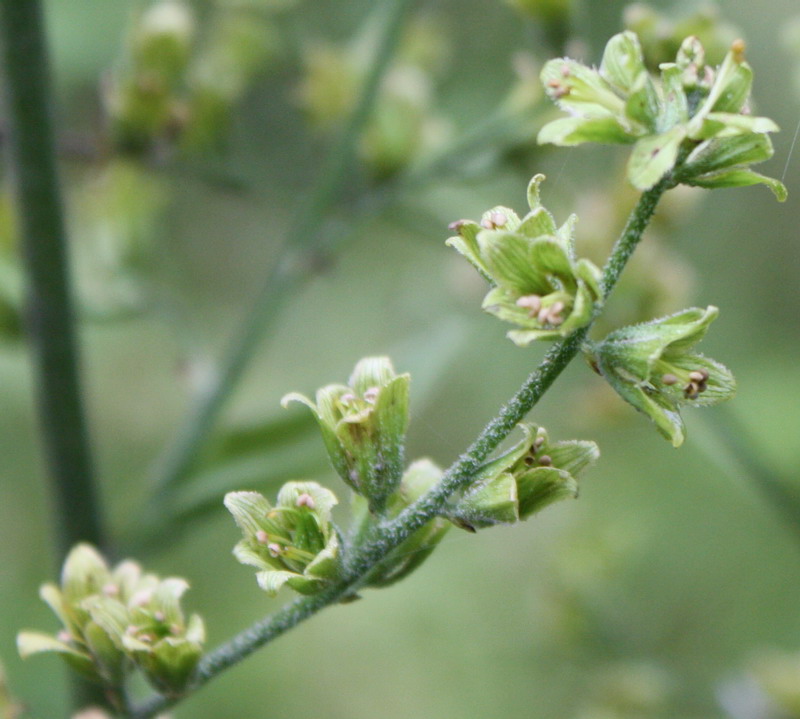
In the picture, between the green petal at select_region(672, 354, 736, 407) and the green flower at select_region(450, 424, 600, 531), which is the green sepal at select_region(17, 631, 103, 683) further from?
the green petal at select_region(672, 354, 736, 407)

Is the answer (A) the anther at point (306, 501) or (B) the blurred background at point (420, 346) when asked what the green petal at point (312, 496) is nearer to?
(A) the anther at point (306, 501)

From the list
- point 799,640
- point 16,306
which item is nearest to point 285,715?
point 799,640

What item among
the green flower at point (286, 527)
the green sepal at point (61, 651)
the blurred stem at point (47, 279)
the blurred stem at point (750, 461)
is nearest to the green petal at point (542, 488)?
the green flower at point (286, 527)

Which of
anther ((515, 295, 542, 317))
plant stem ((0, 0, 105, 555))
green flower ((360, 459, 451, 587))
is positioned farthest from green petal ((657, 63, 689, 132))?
plant stem ((0, 0, 105, 555))

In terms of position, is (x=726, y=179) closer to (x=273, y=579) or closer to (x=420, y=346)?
(x=273, y=579)

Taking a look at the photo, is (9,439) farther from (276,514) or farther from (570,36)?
(276,514)
